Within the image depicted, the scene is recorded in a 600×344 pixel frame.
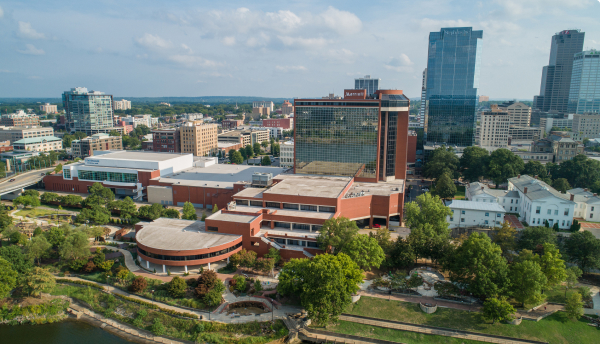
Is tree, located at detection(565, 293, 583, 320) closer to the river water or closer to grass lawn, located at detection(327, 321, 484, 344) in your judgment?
grass lawn, located at detection(327, 321, 484, 344)

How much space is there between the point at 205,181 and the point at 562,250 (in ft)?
187

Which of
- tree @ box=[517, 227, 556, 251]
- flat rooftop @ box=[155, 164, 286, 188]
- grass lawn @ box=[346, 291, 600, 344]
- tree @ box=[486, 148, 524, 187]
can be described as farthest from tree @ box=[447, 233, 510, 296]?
tree @ box=[486, 148, 524, 187]

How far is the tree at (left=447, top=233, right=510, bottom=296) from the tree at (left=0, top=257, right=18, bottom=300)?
152 ft

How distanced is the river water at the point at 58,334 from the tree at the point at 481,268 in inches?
1324

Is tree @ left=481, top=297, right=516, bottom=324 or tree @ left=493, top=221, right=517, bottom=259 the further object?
tree @ left=493, top=221, right=517, bottom=259

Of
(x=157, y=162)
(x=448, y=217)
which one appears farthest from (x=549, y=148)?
(x=157, y=162)

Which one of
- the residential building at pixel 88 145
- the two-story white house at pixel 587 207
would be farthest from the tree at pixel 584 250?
the residential building at pixel 88 145

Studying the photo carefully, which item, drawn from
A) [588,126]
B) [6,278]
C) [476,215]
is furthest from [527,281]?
[588,126]

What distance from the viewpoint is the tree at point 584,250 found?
139 ft

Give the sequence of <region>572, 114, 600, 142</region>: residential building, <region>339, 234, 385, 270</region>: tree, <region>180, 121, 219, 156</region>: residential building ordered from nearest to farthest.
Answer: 1. <region>339, 234, 385, 270</region>: tree
2. <region>180, 121, 219, 156</region>: residential building
3. <region>572, 114, 600, 142</region>: residential building

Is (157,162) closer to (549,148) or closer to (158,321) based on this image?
(158,321)

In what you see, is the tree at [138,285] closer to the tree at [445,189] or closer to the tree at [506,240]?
the tree at [506,240]

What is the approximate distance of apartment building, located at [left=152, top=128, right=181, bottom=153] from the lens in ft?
386

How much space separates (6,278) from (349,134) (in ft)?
169
